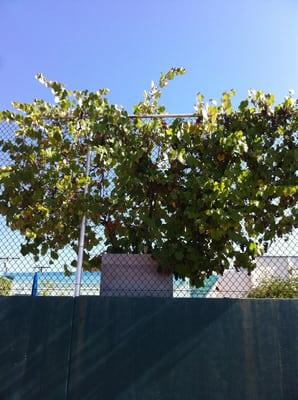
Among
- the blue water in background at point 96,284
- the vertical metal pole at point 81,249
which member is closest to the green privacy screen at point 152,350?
the vertical metal pole at point 81,249

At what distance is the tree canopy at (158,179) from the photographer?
3949 mm

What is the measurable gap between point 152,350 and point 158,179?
5.15ft

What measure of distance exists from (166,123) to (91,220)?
1.25 meters

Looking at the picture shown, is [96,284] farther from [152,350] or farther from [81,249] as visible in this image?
[152,350]

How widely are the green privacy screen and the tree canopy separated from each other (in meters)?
0.53

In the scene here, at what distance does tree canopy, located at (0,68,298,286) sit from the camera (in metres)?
3.95

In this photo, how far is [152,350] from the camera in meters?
3.54

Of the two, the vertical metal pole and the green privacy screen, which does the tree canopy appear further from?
the green privacy screen

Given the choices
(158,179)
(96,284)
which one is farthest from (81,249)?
(158,179)

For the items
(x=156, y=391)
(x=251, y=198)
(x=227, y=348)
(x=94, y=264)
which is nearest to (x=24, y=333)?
(x=94, y=264)

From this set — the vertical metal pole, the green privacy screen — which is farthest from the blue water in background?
the green privacy screen

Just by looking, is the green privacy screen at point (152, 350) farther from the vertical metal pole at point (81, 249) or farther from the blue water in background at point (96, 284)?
the blue water in background at point (96, 284)

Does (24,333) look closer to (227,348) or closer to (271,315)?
(227,348)

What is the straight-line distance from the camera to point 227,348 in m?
3.50
